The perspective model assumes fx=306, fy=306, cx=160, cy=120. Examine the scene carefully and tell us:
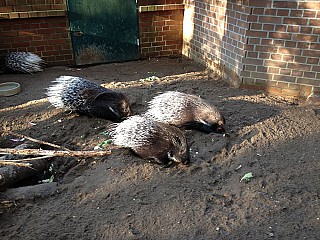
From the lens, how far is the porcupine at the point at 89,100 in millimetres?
4336

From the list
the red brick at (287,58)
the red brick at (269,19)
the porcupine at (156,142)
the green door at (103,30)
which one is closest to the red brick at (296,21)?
the red brick at (269,19)

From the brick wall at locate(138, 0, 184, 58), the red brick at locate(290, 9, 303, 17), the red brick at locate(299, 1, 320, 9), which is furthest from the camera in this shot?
the brick wall at locate(138, 0, 184, 58)

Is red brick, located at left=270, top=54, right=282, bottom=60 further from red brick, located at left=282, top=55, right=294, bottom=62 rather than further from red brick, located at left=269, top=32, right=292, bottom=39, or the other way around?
red brick, located at left=269, top=32, right=292, bottom=39

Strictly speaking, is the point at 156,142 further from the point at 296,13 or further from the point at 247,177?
the point at 296,13

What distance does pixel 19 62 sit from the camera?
20.6 feet

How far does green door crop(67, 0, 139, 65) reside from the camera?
6.61 m

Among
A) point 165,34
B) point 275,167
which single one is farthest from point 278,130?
point 165,34

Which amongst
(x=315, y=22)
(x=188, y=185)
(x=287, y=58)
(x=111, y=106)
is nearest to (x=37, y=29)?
(x=111, y=106)

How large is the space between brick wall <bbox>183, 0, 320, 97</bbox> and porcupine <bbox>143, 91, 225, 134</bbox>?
5.35ft

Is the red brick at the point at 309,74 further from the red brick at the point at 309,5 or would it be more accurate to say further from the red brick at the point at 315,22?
the red brick at the point at 309,5

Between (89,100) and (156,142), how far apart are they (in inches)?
59.1

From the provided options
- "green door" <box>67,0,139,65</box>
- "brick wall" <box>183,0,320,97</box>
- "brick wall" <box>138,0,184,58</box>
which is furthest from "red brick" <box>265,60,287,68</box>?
"green door" <box>67,0,139,65</box>

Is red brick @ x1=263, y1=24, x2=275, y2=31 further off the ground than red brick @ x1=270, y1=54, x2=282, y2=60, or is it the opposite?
red brick @ x1=263, y1=24, x2=275, y2=31

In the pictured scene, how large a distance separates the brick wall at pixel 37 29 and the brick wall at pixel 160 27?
1714 millimetres
